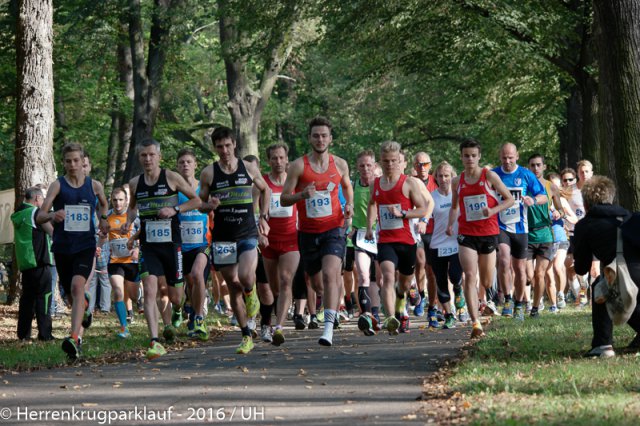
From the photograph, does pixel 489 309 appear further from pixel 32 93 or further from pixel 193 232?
pixel 32 93

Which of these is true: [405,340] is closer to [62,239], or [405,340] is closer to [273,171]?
[273,171]

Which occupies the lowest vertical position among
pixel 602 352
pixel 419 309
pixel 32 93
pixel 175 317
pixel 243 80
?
pixel 419 309

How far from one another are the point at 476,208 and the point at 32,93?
8858 mm

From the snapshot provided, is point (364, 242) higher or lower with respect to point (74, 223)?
lower

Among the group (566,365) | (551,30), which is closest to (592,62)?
(551,30)

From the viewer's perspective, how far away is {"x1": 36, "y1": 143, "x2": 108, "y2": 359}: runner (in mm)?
12711

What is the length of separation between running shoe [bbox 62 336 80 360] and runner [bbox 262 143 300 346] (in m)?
2.06

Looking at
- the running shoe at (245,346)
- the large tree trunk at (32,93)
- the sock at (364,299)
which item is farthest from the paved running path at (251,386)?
the large tree trunk at (32,93)

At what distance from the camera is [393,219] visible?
13.8 metres

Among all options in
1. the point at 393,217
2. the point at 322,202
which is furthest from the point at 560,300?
the point at 322,202

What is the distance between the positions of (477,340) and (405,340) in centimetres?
97

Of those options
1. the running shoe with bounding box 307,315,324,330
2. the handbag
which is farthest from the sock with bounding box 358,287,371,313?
the handbag

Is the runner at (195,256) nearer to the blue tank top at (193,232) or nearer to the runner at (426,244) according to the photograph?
the blue tank top at (193,232)

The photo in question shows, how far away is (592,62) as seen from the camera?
27.2 meters
